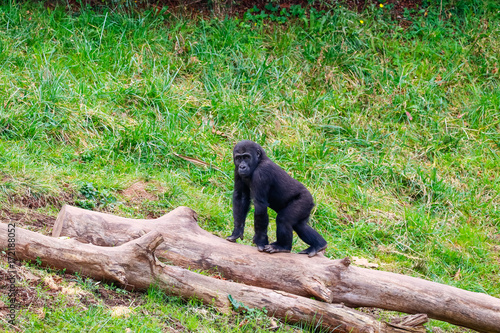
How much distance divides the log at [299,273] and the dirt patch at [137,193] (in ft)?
5.14

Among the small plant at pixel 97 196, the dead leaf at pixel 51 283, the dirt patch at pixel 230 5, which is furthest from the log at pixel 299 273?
the dirt patch at pixel 230 5

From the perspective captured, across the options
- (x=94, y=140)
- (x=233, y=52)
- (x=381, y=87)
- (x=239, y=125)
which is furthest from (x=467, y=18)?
(x=94, y=140)

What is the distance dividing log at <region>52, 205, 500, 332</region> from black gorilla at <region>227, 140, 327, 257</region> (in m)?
0.35

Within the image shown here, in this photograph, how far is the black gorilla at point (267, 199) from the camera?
5.37 meters

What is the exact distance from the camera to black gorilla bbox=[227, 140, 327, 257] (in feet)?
17.6

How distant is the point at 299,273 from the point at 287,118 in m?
4.66

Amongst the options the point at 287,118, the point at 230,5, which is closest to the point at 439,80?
the point at 287,118

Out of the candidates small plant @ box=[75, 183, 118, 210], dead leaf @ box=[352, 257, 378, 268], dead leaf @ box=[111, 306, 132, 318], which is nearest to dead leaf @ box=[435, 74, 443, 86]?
dead leaf @ box=[352, 257, 378, 268]

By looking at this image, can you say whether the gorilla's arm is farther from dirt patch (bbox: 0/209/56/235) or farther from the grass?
dirt patch (bbox: 0/209/56/235)

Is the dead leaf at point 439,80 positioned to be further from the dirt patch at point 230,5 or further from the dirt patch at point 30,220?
the dirt patch at point 30,220

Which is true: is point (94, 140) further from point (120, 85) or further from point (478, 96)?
point (478, 96)

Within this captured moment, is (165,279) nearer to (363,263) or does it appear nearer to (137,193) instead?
(137,193)

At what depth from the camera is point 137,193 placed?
6.91 m

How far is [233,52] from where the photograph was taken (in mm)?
9977
